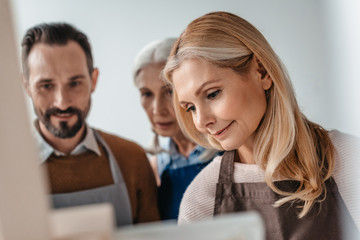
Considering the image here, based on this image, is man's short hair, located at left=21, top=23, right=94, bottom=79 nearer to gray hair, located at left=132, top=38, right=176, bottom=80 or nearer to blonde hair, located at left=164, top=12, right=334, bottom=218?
gray hair, located at left=132, top=38, right=176, bottom=80

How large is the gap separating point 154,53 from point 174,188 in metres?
0.40

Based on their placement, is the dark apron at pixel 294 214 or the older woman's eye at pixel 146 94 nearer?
the dark apron at pixel 294 214

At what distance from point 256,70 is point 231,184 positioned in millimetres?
270

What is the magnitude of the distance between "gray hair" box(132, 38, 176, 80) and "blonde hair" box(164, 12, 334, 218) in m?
0.25

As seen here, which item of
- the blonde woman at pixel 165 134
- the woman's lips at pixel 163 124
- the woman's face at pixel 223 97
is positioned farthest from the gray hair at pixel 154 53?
the woman's face at pixel 223 97

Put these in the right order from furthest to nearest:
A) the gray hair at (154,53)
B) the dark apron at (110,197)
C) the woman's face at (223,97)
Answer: the gray hair at (154,53)
the dark apron at (110,197)
the woman's face at (223,97)

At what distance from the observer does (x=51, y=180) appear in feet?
3.44

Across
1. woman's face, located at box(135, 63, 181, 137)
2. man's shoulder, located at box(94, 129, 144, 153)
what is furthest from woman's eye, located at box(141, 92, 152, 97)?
man's shoulder, located at box(94, 129, 144, 153)

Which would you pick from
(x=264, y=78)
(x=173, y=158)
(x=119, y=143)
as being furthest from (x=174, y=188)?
(x=264, y=78)

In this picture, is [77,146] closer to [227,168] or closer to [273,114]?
[227,168]

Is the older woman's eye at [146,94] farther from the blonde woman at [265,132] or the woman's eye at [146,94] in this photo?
the blonde woman at [265,132]

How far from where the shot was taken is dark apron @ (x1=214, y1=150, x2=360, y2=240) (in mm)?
838

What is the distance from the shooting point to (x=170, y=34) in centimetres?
116

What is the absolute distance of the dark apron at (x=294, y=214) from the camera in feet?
2.75
